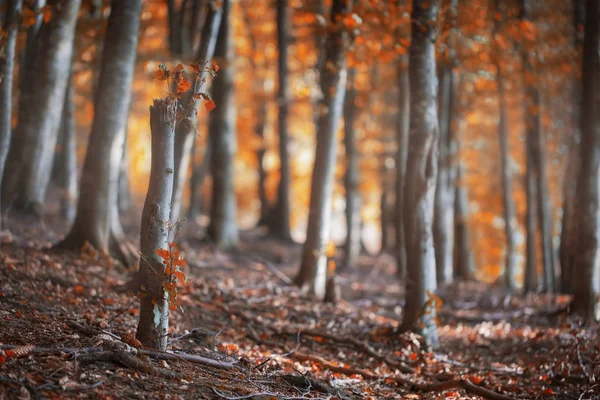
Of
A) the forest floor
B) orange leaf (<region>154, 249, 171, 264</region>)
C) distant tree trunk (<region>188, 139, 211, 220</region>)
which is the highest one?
distant tree trunk (<region>188, 139, 211, 220</region>)

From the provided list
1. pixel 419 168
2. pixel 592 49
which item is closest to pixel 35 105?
pixel 419 168

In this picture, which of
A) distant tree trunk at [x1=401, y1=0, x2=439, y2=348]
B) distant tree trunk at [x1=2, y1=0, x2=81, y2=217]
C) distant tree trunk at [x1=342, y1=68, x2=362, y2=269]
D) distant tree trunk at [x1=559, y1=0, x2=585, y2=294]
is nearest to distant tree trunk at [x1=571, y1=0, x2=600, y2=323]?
distant tree trunk at [x1=559, y1=0, x2=585, y2=294]

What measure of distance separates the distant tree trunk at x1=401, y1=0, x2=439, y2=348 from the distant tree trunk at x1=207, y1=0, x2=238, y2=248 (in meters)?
6.62

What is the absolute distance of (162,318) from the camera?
498 cm

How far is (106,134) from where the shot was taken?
8234 millimetres

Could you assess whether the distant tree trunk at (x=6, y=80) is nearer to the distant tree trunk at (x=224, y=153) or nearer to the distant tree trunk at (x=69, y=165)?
the distant tree trunk at (x=69, y=165)

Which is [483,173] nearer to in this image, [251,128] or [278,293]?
[251,128]

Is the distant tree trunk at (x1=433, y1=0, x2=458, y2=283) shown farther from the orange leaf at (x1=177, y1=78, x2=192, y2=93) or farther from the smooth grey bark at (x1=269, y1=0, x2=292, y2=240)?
the orange leaf at (x1=177, y1=78, x2=192, y2=93)

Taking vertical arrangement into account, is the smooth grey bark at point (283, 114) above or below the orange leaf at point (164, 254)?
above

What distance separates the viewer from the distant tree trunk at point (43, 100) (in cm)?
894

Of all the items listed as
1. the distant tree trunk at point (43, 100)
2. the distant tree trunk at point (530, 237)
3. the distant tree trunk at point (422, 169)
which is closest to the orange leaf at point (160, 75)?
the distant tree trunk at point (422, 169)

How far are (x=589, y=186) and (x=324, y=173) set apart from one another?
4.41 metres

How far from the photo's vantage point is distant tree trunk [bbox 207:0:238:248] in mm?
13312

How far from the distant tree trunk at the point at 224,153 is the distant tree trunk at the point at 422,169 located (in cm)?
662
